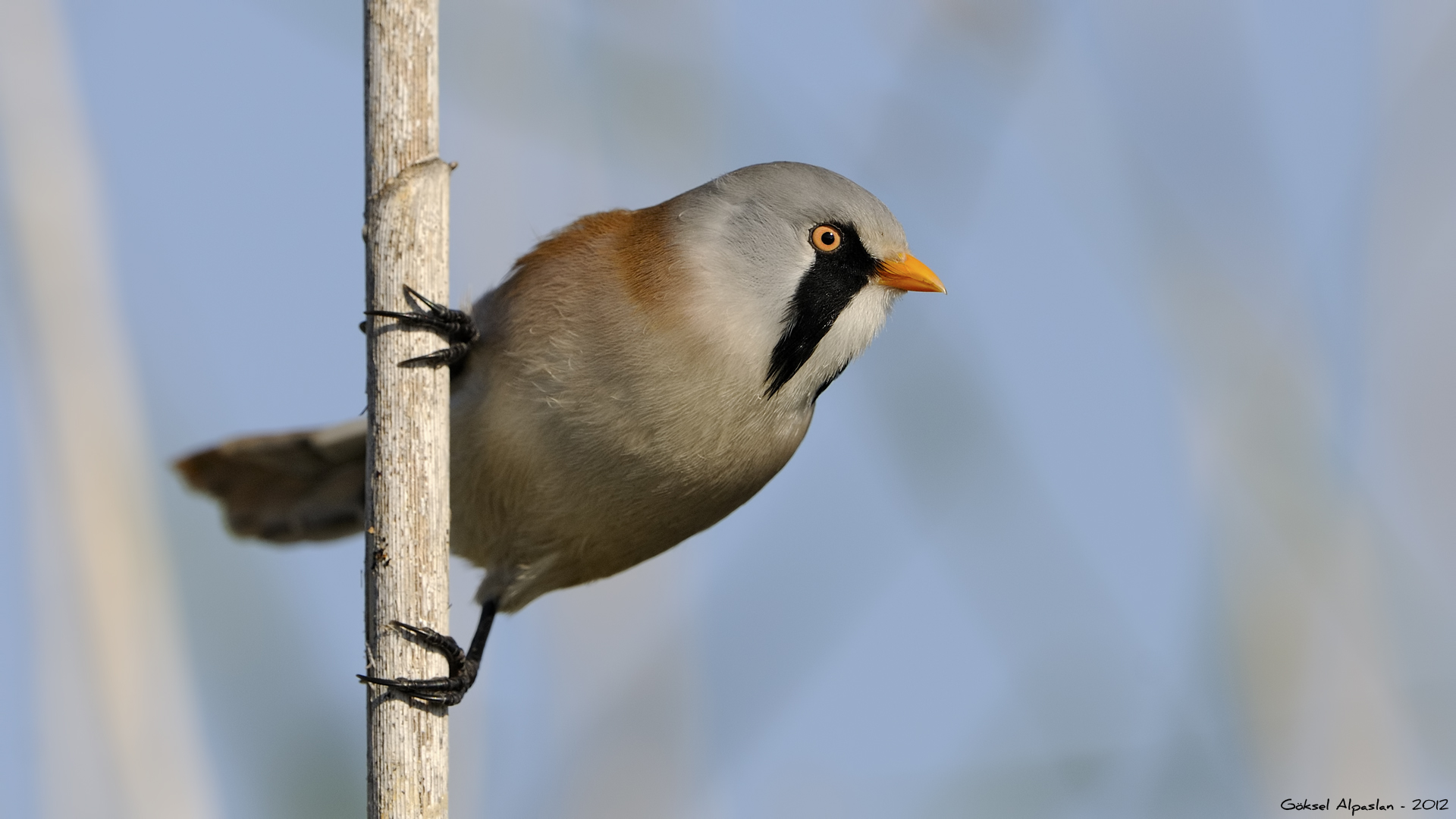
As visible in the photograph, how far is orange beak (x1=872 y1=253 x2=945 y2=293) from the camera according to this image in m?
3.64

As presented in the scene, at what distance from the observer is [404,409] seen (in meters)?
2.79

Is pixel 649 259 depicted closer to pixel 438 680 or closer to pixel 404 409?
pixel 404 409

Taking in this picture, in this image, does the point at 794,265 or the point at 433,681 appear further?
the point at 794,265

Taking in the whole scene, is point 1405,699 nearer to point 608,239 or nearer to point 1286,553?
point 1286,553

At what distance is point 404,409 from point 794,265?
1199mm

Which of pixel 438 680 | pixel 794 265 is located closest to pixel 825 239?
pixel 794 265

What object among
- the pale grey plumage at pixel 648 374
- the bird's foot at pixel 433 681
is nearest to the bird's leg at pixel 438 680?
the bird's foot at pixel 433 681

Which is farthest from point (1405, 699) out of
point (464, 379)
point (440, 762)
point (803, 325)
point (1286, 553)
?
point (464, 379)

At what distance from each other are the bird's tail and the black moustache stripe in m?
1.58

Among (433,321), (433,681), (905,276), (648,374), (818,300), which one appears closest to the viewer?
(433,681)

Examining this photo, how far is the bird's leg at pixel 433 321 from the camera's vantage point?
2861 millimetres

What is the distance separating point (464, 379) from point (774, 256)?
91cm

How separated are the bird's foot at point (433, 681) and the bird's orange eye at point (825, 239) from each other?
141 centimetres

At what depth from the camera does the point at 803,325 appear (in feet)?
11.6
